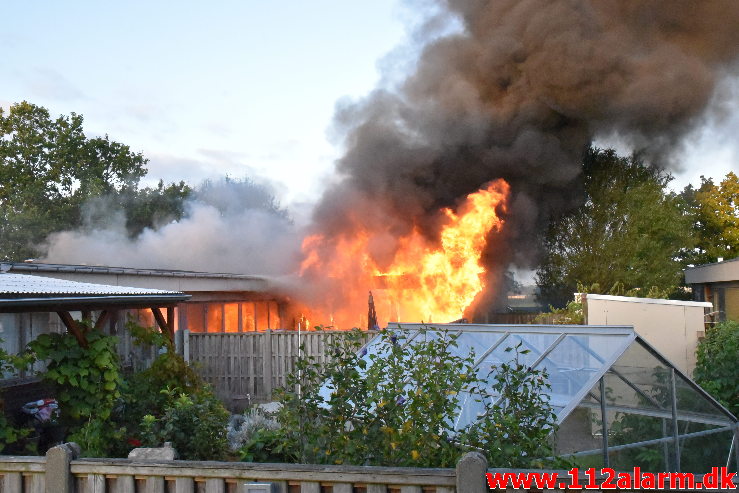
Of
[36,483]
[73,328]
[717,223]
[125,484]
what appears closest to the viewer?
[125,484]

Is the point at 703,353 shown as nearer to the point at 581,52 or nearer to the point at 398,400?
the point at 398,400

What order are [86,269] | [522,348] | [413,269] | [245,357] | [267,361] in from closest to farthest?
[522,348], [86,269], [267,361], [245,357], [413,269]

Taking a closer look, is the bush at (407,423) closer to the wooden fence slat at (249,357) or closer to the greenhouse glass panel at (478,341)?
the greenhouse glass panel at (478,341)

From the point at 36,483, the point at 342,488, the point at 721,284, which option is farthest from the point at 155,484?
the point at 721,284

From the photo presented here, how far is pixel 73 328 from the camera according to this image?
318 inches

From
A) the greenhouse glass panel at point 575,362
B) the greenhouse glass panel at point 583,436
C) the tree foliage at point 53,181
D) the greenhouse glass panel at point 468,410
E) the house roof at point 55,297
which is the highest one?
the tree foliage at point 53,181

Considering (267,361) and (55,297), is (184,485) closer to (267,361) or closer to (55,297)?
(55,297)

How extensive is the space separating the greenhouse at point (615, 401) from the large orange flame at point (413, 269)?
13.8 m

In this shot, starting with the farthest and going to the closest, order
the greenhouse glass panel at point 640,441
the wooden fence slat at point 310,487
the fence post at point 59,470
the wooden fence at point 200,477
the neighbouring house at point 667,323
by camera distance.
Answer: the neighbouring house at point 667,323, the greenhouse glass panel at point 640,441, the fence post at point 59,470, the wooden fence slat at point 310,487, the wooden fence at point 200,477

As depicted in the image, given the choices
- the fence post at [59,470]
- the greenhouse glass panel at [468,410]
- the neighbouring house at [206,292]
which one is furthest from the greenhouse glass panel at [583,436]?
the neighbouring house at [206,292]

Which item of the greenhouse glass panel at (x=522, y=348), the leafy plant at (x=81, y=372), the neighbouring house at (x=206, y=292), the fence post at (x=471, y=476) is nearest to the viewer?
the fence post at (x=471, y=476)

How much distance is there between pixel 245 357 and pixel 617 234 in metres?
15.8

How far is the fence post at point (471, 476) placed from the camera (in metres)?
3.55

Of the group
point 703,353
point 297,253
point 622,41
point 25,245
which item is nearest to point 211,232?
point 297,253
